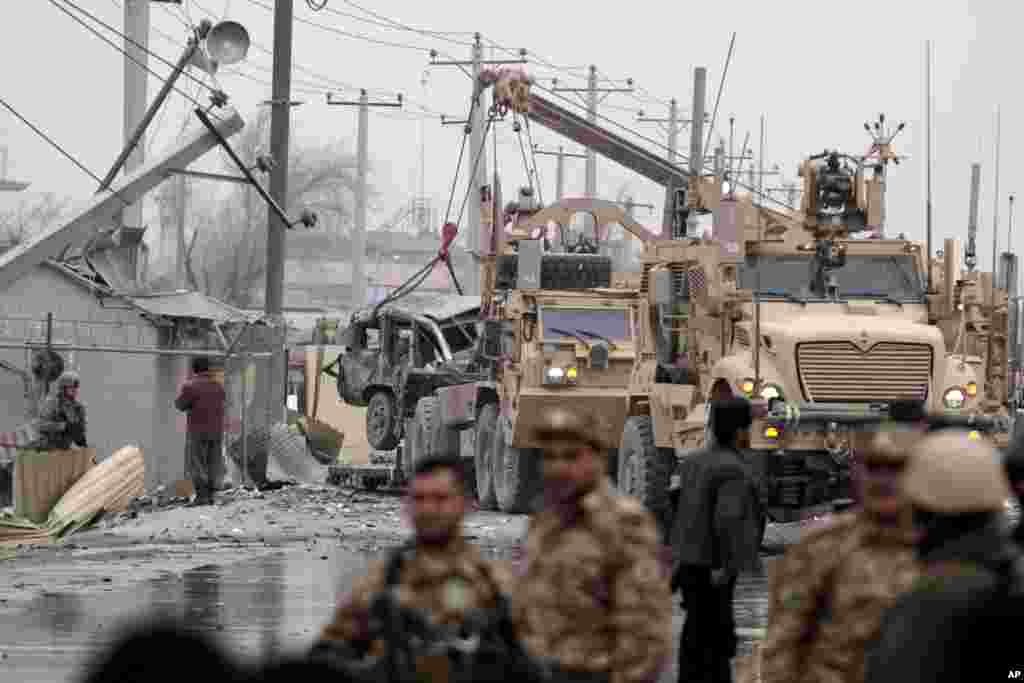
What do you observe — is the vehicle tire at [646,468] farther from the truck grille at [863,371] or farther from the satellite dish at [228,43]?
the satellite dish at [228,43]

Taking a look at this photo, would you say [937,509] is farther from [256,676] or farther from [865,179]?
[865,179]

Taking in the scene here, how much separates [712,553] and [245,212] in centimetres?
9130

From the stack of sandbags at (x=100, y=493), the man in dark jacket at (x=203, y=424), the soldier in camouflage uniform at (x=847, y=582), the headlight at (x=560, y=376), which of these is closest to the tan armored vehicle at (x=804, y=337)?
the headlight at (x=560, y=376)

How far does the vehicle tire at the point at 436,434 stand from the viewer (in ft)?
106

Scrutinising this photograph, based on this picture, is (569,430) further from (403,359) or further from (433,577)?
(403,359)

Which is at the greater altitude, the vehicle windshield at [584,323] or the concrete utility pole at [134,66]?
the concrete utility pole at [134,66]

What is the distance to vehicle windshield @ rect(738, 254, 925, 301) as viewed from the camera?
23.1 m

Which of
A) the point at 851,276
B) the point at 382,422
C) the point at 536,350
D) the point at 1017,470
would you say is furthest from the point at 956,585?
the point at 382,422

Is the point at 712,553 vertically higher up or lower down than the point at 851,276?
lower down

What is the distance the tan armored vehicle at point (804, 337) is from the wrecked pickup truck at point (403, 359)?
945cm

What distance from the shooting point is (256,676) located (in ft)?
17.2

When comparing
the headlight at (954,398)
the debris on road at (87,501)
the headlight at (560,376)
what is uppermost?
the headlight at (560,376)

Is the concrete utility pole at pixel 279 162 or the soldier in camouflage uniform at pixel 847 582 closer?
the soldier in camouflage uniform at pixel 847 582

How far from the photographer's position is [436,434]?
1277 inches
